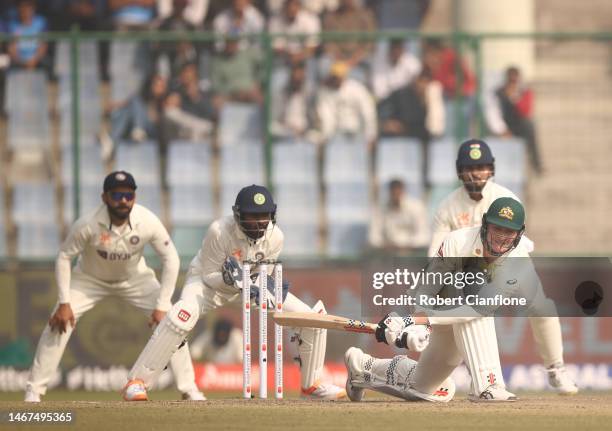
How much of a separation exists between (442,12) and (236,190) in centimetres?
482

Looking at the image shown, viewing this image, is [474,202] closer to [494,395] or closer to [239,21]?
[494,395]

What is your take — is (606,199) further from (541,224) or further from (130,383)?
(130,383)

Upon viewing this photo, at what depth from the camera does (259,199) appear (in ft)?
38.1

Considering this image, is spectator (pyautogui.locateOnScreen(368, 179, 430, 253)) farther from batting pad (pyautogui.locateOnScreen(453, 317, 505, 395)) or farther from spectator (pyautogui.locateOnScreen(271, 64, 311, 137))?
batting pad (pyautogui.locateOnScreen(453, 317, 505, 395))

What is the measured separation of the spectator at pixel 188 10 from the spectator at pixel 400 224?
12.2ft

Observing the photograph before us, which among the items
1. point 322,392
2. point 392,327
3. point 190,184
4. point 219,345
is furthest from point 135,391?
point 190,184

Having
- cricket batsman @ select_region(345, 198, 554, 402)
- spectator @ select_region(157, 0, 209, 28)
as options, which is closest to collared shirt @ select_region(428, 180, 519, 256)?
cricket batsman @ select_region(345, 198, 554, 402)

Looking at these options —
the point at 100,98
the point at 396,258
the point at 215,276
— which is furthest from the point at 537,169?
the point at 215,276

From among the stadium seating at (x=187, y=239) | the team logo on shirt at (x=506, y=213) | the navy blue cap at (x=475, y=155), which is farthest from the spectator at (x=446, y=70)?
the team logo on shirt at (x=506, y=213)

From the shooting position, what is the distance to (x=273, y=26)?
741 inches

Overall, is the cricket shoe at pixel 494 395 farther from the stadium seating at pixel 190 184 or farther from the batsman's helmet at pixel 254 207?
the stadium seating at pixel 190 184

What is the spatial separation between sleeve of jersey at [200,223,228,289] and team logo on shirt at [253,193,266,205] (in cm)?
51

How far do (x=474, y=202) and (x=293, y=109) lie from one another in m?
5.01

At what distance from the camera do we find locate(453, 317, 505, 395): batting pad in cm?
1013
